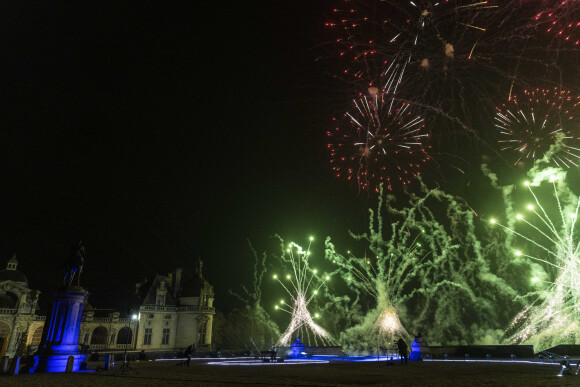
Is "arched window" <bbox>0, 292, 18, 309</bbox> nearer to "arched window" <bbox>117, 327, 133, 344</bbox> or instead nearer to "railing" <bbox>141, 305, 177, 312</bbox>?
"arched window" <bbox>117, 327, 133, 344</bbox>

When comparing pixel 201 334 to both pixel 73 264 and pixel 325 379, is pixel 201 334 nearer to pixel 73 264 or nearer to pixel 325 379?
pixel 73 264

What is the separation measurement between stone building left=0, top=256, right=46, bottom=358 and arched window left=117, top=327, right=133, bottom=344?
920 cm

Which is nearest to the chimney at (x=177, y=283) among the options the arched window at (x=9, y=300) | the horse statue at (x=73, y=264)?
the arched window at (x=9, y=300)

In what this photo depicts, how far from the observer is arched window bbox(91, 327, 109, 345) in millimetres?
47016

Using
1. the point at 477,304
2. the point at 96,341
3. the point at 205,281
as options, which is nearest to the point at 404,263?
the point at 477,304

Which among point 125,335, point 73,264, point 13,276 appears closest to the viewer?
point 73,264

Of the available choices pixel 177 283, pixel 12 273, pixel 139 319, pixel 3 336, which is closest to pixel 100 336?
pixel 139 319

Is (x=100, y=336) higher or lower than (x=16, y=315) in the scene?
lower

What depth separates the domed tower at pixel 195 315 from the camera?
53.4 m

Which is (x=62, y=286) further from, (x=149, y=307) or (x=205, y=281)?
(x=205, y=281)

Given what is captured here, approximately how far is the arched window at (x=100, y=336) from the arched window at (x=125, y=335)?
1.93 metres

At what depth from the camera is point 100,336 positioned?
1870 inches

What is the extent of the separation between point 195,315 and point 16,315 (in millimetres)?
21547

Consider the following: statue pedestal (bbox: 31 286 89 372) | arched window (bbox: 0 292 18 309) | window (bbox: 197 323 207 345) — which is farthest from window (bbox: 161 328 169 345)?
statue pedestal (bbox: 31 286 89 372)
